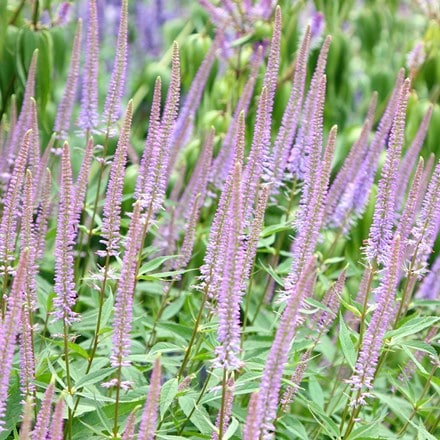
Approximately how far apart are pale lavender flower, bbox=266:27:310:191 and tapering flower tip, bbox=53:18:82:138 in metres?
0.67

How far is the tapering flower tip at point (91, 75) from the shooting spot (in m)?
2.59

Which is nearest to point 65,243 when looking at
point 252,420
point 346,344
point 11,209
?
point 11,209

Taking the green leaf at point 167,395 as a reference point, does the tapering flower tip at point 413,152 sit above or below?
above

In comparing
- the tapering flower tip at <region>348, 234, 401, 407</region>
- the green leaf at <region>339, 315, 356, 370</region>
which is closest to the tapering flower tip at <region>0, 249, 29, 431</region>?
the tapering flower tip at <region>348, 234, 401, 407</region>

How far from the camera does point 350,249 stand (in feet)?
11.3

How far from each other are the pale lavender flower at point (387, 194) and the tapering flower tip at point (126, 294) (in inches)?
25.3

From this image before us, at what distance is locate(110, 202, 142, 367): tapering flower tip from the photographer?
179 centimetres

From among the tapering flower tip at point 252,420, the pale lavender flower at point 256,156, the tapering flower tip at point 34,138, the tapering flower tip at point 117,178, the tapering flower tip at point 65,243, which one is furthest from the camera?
the tapering flower tip at point 34,138

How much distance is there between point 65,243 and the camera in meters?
1.97

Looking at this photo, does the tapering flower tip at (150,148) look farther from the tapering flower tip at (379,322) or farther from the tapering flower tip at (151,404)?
the tapering flower tip at (151,404)

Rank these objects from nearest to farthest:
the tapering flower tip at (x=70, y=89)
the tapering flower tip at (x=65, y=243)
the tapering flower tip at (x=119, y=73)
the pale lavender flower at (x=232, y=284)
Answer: the pale lavender flower at (x=232, y=284) < the tapering flower tip at (x=65, y=243) < the tapering flower tip at (x=119, y=73) < the tapering flower tip at (x=70, y=89)

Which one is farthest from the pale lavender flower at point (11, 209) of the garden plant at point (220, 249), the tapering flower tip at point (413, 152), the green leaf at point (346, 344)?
the tapering flower tip at point (413, 152)

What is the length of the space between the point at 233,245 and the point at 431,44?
8.90ft

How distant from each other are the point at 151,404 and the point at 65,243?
52cm
